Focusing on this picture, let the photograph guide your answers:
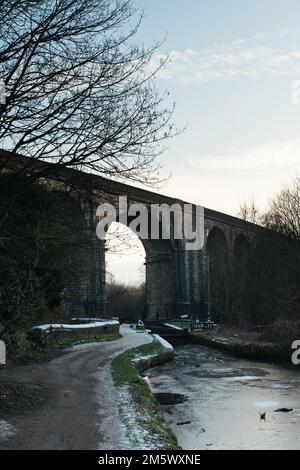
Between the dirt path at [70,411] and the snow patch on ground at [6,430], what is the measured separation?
0.02 meters

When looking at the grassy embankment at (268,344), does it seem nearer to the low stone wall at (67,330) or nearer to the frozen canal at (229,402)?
the frozen canal at (229,402)

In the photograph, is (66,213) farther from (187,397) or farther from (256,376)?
(256,376)

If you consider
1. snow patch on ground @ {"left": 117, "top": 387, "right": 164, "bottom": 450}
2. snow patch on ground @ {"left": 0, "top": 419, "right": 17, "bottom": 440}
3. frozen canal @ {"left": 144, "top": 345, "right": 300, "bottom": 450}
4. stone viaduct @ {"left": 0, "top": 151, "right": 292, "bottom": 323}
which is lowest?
frozen canal @ {"left": 144, "top": 345, "right": 300, "bottom": 450}

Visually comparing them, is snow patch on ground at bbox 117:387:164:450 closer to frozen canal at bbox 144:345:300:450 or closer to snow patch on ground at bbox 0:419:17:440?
frozen canal at bbox 144:345:300:450

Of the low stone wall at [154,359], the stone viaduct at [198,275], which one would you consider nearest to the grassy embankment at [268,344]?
the low stone wall at [154,359]

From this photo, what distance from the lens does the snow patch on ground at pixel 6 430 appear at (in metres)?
6.76

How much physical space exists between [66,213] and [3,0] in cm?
384

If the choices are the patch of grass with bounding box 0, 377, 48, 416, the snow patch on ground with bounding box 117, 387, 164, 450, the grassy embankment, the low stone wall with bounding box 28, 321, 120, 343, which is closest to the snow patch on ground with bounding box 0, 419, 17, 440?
the patch of grass with bounding box 0, 377, 48, 416

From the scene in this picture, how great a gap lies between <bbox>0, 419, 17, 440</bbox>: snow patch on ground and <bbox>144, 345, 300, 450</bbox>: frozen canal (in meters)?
2.49

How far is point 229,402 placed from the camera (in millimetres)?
12094

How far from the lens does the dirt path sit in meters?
6.61

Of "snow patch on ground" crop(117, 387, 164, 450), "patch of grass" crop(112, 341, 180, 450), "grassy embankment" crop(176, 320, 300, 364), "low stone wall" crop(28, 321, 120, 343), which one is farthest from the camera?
"grassy embankment" crop(176, 320, 300, 364)

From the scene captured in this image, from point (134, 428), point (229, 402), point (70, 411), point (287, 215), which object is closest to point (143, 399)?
point (70, 411)

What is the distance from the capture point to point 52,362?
48.4 feet
